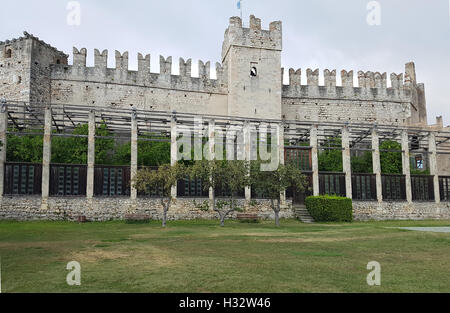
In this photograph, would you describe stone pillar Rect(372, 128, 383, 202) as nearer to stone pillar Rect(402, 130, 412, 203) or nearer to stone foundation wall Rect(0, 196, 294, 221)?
stone pillar Rect(402, 130, 412, 203)

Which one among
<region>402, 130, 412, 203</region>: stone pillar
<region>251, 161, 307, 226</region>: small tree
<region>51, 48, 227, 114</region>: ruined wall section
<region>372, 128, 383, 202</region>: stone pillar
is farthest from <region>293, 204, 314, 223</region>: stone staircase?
<region>51, 48, 227, 114</region>: ruined wall section

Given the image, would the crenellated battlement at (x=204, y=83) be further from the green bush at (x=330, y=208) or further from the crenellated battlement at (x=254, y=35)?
the green bush at (x=330, y=208)

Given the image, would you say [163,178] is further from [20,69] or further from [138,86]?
[20,69]

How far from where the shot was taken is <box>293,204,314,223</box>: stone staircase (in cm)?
2818

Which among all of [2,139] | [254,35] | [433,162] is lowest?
[433,162]

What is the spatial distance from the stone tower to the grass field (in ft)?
83.0

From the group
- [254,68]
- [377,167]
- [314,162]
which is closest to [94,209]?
[314,162]

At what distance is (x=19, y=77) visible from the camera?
34.8 m

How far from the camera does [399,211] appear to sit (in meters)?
31.7

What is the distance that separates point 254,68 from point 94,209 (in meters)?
20.8

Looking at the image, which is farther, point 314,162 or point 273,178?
point 314,162

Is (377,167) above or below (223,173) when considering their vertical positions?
above

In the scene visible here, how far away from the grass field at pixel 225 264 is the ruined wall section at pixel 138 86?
2474 cm
